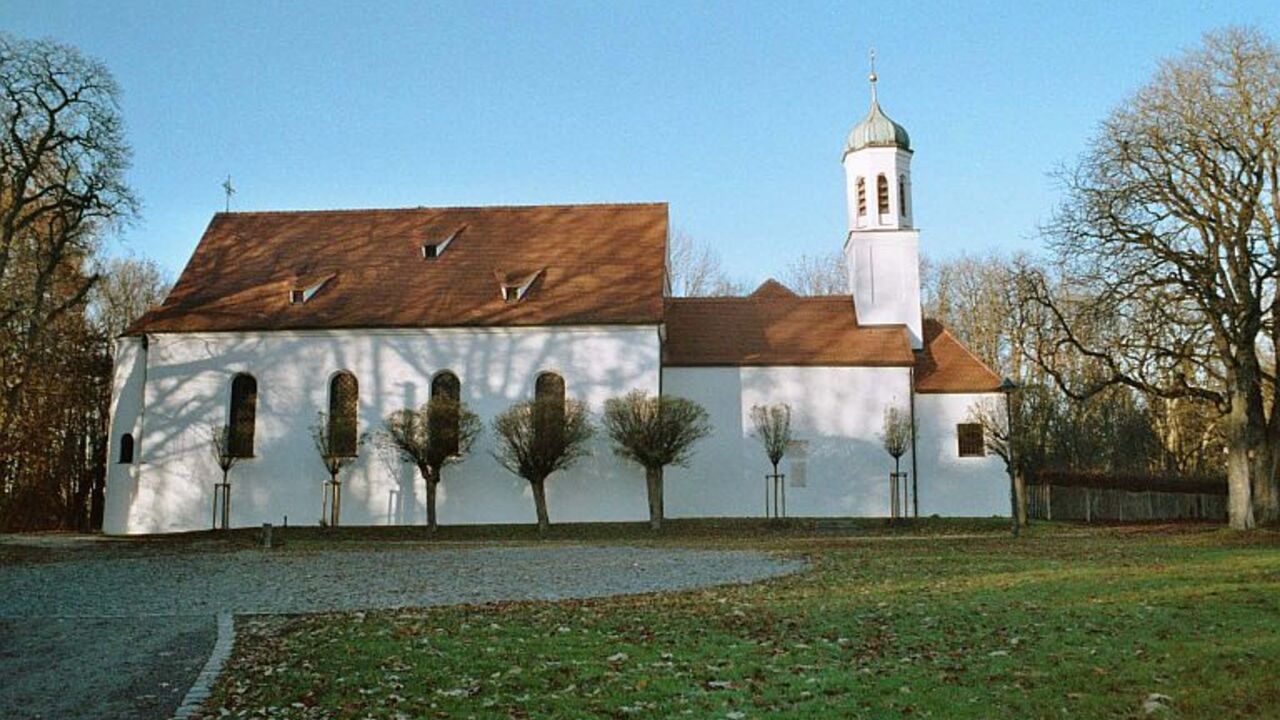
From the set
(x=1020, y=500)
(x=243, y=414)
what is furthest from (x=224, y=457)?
(x=1020, y=500)

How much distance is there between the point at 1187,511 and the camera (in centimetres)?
3812

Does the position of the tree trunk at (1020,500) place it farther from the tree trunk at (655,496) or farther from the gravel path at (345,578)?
the gravel path at (345,578)

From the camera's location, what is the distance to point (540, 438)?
3031 cm

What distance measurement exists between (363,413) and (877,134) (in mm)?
19257

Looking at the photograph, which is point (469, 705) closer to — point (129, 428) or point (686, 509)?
point (686, 509)

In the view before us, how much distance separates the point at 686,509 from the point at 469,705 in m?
26.8

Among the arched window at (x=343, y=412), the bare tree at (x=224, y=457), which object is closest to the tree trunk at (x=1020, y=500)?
the arched window at (x=343, y=412)

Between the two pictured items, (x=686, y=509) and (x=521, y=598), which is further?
(x=686, y=509)

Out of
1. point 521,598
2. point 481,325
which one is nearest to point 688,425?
point 481,325

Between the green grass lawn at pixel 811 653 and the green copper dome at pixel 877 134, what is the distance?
2407cm

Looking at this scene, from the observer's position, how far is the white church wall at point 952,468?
33844 mm

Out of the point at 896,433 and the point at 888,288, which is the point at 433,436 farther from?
the point at 888,288

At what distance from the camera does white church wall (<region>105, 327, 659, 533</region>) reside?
32.8m

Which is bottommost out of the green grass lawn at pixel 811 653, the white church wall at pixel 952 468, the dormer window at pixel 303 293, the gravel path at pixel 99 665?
the gravel path at pixel 99 665
